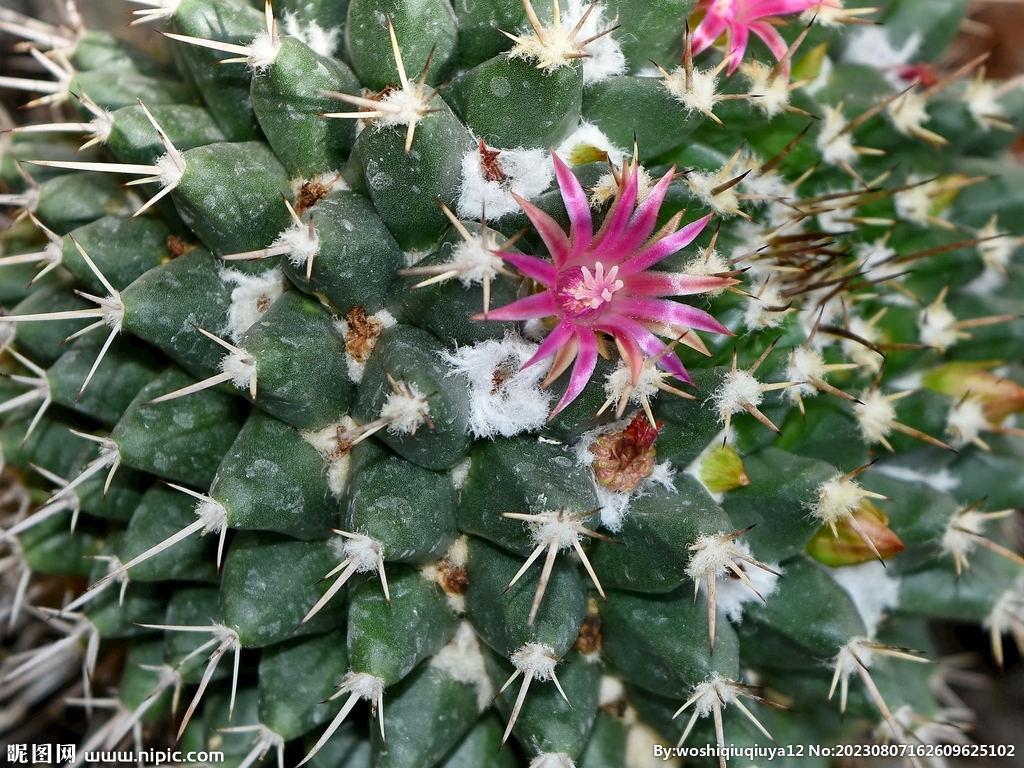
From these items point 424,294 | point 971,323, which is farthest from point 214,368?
point 971,323

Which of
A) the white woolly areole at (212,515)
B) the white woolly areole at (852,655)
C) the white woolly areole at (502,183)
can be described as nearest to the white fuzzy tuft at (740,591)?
the white woolly areole at (852,655)

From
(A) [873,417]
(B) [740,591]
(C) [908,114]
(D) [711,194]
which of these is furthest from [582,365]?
(C) [908,114]

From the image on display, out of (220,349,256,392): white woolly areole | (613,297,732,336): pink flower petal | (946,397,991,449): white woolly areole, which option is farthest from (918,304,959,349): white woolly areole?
(220,349,256,392): white woolly areole

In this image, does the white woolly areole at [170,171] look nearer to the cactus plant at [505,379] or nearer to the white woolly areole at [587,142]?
the cactus plant at [505,379]

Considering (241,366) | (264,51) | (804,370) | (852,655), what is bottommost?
(852,655)

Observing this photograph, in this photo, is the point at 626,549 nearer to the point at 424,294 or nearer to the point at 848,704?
the point at 424,294

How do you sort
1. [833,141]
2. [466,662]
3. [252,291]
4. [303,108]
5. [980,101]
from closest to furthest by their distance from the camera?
[303,108], [252,291], [466,662], [833,141], [980,101]

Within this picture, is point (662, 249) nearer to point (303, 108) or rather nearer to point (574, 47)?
point (574, 47)
